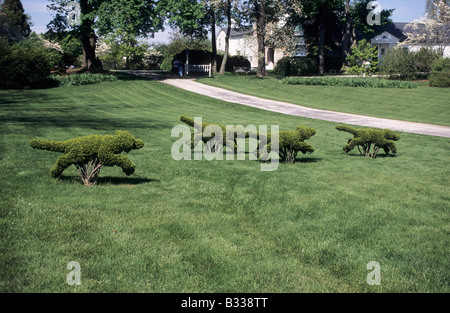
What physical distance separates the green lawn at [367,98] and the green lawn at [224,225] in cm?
1277

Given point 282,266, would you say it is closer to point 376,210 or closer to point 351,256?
point 351,256

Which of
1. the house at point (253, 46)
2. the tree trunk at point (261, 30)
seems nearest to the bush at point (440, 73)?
the house at point (253, 46)

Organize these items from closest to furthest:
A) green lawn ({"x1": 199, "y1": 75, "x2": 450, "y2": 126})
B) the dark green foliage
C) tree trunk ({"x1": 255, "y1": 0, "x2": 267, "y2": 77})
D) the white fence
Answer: the dark green foliage, green lawn ({"x1": 199, "y1": 75, "x2": 450, "y2": 126}), tree trunk ({"x1": 255, "y1": 0, "x2": 267, "y2": 77}), the white fence

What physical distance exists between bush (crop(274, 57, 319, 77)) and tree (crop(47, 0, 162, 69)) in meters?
14.4

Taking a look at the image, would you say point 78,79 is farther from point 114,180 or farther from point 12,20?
point 12,20

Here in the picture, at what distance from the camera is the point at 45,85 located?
30.5 meters

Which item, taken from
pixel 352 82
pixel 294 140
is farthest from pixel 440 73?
pixel 294 140

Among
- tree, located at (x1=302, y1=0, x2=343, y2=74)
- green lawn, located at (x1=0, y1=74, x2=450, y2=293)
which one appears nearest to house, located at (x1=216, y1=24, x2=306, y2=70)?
tree, located at (x1=302, y1=0, x2=343, y2=74)

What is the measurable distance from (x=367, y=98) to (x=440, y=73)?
868cm

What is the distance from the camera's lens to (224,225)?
5.85 meters

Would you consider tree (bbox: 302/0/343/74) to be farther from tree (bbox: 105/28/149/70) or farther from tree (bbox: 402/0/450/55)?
tree (bbox: 105/28/149/70)

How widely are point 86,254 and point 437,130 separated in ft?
59.6

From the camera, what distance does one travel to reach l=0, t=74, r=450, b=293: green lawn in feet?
14.0
